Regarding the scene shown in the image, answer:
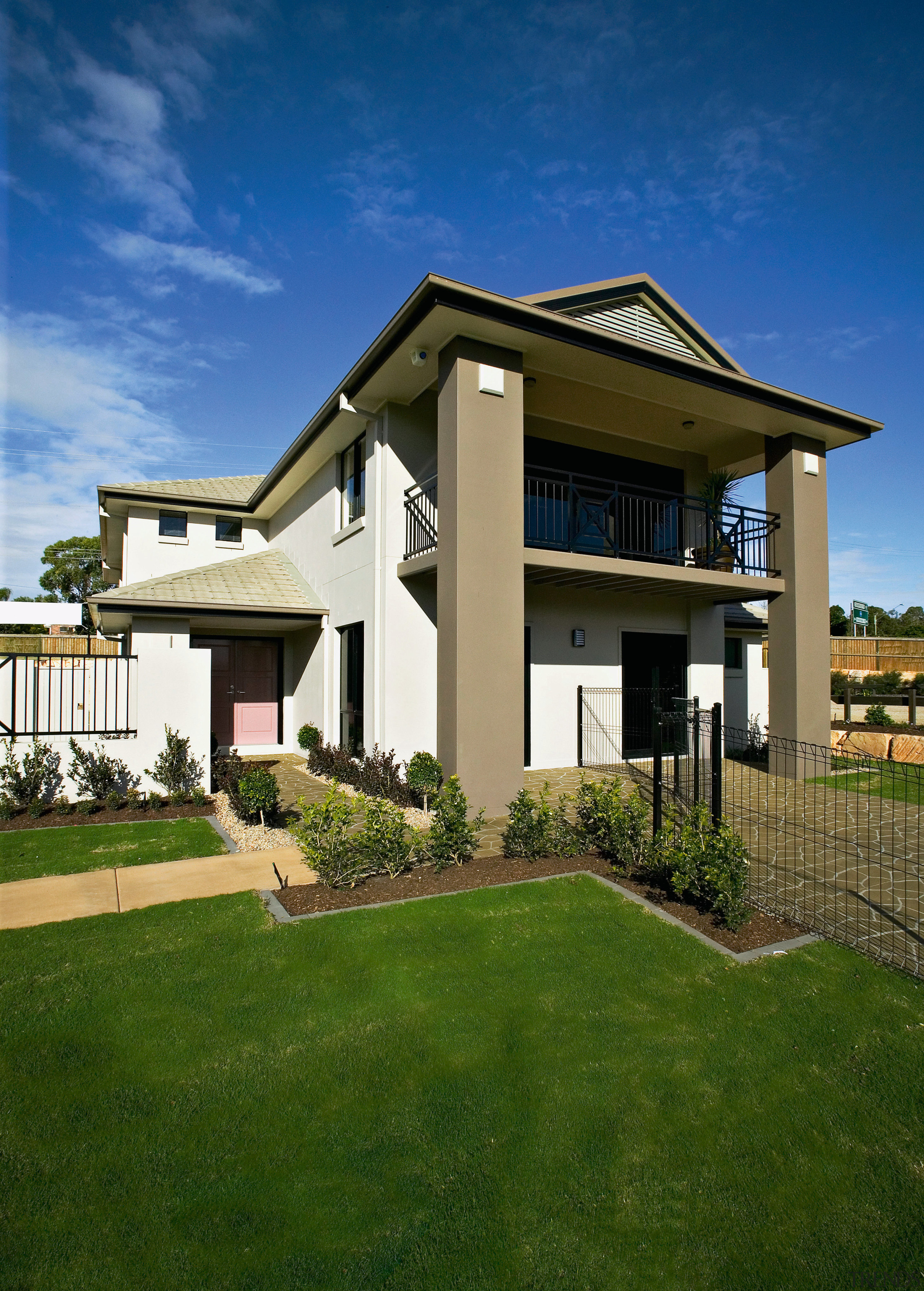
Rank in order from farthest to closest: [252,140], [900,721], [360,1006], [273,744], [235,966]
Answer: [900,721] < [273,744] < [252,140] < [235,966] < [360,1006]

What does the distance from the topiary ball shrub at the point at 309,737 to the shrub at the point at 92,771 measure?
4.45 m

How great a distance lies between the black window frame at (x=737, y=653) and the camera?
16641mm

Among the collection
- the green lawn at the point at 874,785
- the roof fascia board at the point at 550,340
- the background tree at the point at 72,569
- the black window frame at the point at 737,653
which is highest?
the background tree at the point at 72,569

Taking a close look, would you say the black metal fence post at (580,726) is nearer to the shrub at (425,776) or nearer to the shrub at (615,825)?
the shrub at (425,776)

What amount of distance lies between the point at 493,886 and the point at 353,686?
6.65 m

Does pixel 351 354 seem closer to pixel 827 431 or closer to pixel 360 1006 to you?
pixel 827 431

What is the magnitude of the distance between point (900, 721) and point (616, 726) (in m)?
12.7

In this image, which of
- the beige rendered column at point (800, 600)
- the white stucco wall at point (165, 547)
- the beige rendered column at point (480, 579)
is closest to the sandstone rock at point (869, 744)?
the beige rendered column at point (800, 600)

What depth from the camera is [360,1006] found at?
3814mm

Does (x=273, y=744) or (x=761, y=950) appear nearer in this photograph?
(x=761, y=950)

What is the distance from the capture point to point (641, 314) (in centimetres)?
1119

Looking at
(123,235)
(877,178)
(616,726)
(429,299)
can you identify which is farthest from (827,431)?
(123,235)

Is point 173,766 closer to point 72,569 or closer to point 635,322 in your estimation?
point 635,322

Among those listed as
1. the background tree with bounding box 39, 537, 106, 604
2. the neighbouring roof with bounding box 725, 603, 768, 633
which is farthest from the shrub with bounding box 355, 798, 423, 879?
the background tree with bounding box 39, 537, 106, 604
